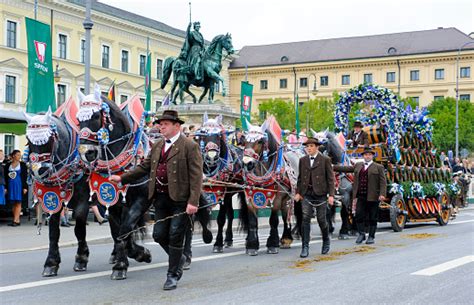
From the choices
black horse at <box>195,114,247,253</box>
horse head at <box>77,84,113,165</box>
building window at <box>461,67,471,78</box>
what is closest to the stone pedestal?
black horse at <box>195,114,247,253</box>

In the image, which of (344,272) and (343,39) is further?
(343,39)

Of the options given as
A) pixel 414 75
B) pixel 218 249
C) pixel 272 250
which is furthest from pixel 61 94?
pixel 272 250

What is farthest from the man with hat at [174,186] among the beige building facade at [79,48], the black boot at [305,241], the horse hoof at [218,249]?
the beige building facade at [79,48]

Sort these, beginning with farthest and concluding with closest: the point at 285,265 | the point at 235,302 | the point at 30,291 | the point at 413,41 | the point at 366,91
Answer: the point at 413,41 → the point at 366,91 → the point at 285,265 → the point at 30,291 → the point at 235,302

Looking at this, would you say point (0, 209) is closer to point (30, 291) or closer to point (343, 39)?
point (30, 291)

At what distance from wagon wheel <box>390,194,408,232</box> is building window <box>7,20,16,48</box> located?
3960cm

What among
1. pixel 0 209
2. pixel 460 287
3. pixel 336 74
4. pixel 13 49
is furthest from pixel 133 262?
pixel 336 74

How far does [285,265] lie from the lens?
395 inches

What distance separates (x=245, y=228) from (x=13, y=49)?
4113 centimetres

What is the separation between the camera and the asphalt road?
7395 mm

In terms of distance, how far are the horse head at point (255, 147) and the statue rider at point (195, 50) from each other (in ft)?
58.7

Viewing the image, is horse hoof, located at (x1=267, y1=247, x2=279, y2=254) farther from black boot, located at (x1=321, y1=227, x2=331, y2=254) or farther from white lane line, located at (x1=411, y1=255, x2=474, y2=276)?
white lane line, located at (x1=411, y1=255, x2=474, y2=276)

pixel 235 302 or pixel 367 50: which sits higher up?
pixel 367 50

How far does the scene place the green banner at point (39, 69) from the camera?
56.1ft
